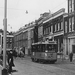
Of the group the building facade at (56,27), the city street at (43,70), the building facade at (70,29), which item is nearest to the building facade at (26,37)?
the building facade at (56,27)

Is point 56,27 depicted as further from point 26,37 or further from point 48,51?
point 26,37

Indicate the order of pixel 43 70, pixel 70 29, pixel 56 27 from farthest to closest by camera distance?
pixel 56 27 → pixel 70 29 → pixel 43 70

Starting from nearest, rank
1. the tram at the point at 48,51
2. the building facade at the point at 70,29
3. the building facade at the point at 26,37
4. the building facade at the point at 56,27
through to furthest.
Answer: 1. the tram at the point at 48,51
2. the building facade at the point at 70,29
3. the building facade at the point at 56,27
4. the building facade at the point at 26,37

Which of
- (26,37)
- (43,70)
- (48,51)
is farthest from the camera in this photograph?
(26,37)

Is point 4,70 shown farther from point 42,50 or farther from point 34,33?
point 34,33

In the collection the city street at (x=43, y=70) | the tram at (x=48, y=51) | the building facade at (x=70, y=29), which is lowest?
the city street at (x=43, y=70)

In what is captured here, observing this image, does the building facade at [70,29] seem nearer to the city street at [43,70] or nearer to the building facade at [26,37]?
the city street at [43,70]

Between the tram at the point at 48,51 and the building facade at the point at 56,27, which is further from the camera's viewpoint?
the building facade at the point at 56,27

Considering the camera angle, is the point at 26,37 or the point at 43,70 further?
the point at 26,37

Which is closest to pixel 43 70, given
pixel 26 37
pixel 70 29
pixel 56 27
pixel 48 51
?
pixel 48 51

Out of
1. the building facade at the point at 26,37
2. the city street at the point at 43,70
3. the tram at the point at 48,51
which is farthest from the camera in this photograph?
the building facade at the point at 26,37

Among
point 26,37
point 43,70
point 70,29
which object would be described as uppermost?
point 26,37

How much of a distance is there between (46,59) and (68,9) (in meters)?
16.5

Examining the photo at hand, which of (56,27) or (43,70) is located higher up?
(56,27)
